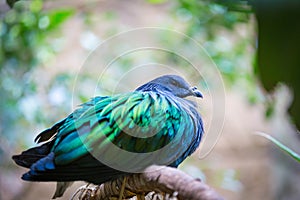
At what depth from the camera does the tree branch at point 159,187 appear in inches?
25.9

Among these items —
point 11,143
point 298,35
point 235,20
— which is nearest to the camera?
point 298,35

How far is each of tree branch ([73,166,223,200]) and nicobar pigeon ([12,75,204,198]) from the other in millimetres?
32

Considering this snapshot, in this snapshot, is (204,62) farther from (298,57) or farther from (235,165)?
(298,57)

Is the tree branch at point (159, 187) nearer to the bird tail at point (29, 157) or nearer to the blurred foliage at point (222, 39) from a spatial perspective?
the bird tail at point (29, 157)

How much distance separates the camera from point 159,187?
29.2 inches

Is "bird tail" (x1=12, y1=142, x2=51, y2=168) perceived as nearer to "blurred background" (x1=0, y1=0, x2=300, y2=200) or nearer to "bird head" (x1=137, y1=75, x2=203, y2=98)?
"bird head" (x1=137, y1=75, x2=203, y2=98)

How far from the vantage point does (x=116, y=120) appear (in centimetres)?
105

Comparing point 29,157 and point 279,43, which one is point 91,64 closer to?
point 29,157

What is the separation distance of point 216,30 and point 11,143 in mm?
1110

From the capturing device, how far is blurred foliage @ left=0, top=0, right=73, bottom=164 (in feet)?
7.88

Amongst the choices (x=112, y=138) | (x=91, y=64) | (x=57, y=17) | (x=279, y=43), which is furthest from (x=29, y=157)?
(x=91, y=64)

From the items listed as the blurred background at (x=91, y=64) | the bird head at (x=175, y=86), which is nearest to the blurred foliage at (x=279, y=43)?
the bird head at (x=175, y=86)

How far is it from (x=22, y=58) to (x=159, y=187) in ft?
6.23

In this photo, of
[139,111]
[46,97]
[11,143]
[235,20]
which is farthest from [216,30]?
[139,111]
